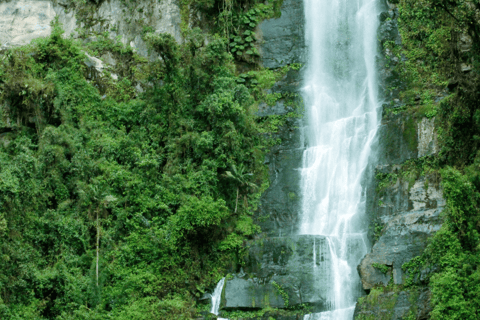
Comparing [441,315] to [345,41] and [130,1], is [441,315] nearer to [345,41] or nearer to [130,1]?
[345,41]

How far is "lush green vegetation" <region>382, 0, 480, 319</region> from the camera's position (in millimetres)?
13133

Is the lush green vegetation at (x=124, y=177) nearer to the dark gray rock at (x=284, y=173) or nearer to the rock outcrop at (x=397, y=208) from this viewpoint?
the dark gray rock at (x=284, y=173)

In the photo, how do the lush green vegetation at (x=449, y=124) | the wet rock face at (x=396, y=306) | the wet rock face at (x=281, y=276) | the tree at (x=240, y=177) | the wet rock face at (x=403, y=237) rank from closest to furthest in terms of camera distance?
the lush green vegetation at (x=449, y=124)
the wet rock face at (x=396, y=306)
the wet rock face at (x=403, y=237)
the wet rock face at (x=281, y=276)
the tree at (x=240, y=177)

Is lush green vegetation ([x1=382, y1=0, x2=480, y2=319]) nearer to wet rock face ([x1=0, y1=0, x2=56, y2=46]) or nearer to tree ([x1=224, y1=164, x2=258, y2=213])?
tree ([x1=224, y1=164, x2=258, y2=213])

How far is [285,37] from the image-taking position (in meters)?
23.5

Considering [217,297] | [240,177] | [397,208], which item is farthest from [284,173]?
[217,297]

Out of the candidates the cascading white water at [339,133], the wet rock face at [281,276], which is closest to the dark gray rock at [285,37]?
the cascading white water at [339,133]

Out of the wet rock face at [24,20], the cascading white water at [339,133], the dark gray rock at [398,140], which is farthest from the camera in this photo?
the wet rock face at [24,20]

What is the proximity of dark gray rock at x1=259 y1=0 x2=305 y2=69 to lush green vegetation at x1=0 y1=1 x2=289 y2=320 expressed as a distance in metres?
0.81

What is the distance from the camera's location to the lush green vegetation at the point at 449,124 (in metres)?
13.1

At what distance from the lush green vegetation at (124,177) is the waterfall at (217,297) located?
301mm

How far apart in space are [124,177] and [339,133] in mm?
7569

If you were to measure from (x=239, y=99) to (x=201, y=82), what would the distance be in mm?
1600

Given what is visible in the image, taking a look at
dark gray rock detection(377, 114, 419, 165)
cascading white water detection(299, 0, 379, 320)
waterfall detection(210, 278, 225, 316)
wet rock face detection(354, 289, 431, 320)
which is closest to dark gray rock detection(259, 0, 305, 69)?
cascading white water detection(299, 0, 379, 320)
